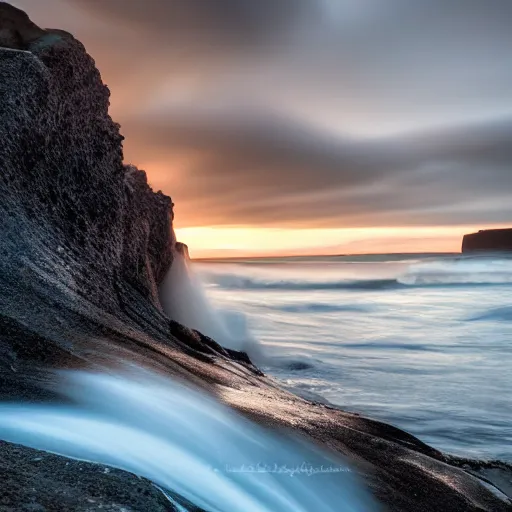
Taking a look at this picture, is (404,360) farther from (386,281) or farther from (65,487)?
(386,281)

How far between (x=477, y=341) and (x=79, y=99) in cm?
1008

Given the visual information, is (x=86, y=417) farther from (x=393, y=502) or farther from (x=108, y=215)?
(x=108, y=215)

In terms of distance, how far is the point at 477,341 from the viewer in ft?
40.7

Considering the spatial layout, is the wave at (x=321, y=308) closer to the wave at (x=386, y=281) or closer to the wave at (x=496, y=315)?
the wave at (x=496, y=315)

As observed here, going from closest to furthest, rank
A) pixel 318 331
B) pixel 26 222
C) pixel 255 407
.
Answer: pixel 255 407
pixel 26 222
pixel 318 331

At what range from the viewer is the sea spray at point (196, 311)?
7206 millimetres

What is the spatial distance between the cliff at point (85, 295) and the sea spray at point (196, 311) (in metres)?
1.62

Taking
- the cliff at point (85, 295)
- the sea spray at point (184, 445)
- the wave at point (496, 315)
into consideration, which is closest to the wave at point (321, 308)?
the wave at point (496, 315)

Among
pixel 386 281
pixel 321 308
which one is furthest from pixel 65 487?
pixel 386 281

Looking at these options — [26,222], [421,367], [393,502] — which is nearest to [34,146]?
[26,222]

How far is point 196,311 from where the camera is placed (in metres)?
7.73

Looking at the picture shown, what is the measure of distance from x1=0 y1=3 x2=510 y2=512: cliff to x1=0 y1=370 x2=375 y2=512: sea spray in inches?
5.1

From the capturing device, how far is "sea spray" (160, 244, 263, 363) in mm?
7206
